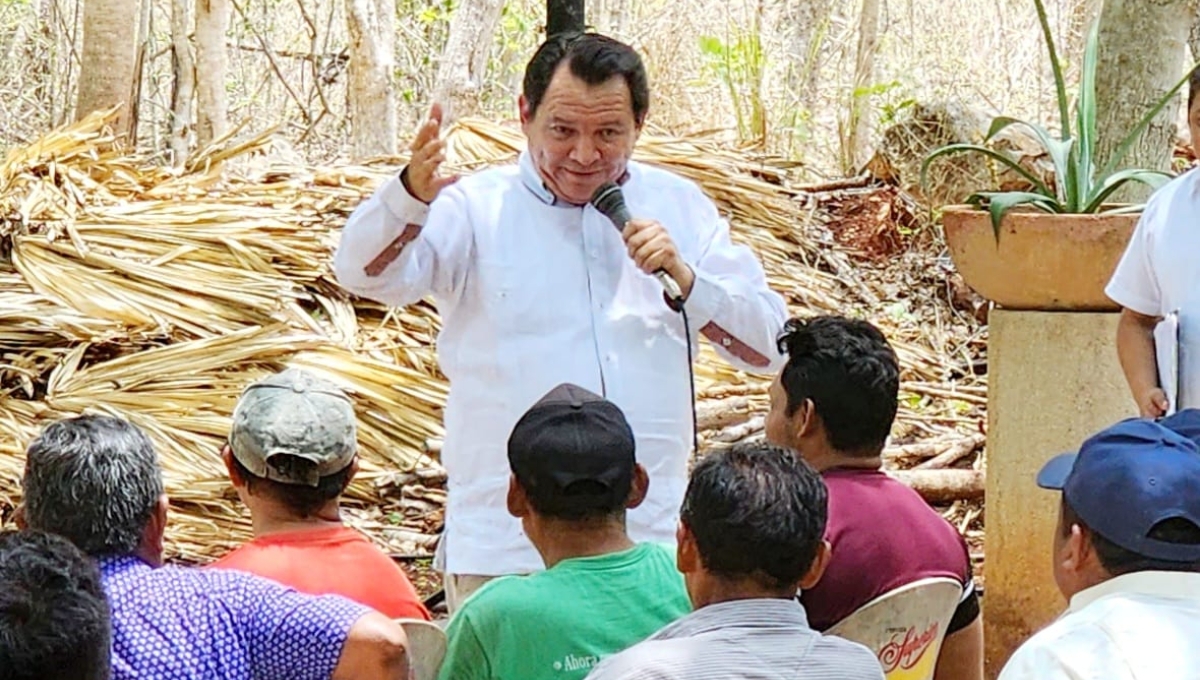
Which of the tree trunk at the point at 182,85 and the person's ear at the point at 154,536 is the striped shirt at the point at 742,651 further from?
the tree trunk at the point at 182,85

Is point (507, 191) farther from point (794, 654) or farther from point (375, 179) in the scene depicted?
point (375, 179)

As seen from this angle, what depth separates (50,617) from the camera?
6.48ft

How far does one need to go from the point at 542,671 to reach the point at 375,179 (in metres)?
5.82

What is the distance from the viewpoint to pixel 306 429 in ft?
9.85

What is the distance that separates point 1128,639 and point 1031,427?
256cm

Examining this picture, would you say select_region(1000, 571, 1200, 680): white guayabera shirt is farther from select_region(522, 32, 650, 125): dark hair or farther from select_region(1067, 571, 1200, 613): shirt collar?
select_region(522, 32, 650, 125): dark hair

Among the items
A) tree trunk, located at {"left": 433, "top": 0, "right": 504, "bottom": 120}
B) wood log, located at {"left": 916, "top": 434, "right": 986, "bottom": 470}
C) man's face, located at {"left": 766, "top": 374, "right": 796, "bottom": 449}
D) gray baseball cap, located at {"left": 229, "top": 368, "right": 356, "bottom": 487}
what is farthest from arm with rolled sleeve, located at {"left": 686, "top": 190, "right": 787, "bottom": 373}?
tree trunk, located at {"left": 433, "top": 0, "right": 504, "bottom": 120}

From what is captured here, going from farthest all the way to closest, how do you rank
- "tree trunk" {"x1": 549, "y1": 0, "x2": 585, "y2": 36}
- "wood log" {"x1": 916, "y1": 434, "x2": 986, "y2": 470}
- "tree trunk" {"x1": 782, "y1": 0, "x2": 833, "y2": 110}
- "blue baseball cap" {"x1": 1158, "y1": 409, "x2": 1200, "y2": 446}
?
"tree trunk" {"x1": 782, "y1": 0, "x2": 833, "y2": 110} < "wood log" {"x1": 916, "y1": 434, "x2": 986, "y2": 470} < "tree trunk" {"x1": 549, "y1": 0, "x2": 585, "y2": 36} < "blue baseball cap" {"x1": 1158, "y1": 409, "x2": 1200, "y2": 446}

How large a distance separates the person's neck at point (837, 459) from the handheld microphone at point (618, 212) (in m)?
0.40

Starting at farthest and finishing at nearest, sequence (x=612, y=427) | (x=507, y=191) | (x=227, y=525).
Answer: (x=227, y=525)
(x=507, y=191)
(x=612, y=427)

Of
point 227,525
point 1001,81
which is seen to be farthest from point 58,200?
point 1001,81

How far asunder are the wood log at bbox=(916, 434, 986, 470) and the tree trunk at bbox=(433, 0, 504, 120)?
4113 mm

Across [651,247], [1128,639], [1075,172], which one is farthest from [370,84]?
[1128,639]

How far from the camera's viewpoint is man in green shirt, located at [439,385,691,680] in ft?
8.82
